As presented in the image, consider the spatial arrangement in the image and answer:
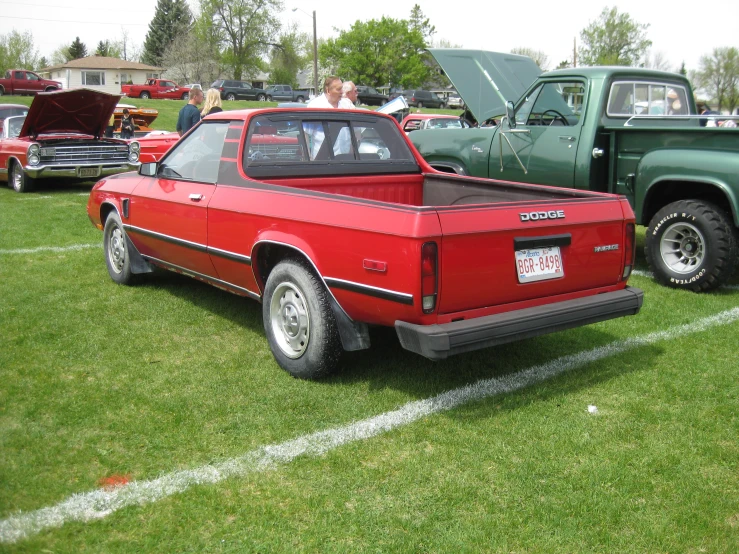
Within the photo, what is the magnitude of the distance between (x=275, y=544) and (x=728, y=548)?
171 centimetres

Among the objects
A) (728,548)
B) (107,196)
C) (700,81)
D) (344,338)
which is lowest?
(728,548)

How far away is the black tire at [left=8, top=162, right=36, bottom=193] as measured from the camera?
12.4m

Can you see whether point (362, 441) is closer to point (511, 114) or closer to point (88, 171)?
point (511, 114)

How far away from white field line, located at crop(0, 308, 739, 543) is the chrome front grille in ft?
33.7

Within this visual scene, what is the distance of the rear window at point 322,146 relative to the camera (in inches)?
195

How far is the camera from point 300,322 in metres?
4.31

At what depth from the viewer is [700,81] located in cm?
5662

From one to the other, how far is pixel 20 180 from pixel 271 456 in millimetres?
11015

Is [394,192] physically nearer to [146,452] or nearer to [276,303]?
[276,303]

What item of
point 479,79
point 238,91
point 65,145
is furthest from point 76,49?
point 479,79

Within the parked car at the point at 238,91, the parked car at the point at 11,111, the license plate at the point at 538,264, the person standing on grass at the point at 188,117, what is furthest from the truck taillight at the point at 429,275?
the parked car at the point at 238,91

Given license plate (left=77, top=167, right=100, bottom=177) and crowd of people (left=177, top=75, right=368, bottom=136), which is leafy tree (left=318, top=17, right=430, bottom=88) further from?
crowd of people (left=177, top=75, right=368, bottom=136)

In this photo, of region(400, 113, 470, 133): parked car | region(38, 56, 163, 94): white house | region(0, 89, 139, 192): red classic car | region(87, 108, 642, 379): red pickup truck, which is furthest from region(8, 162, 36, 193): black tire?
region(38, 56, 163, 94): white house

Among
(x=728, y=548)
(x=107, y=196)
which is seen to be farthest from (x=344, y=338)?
(x=107, y=196)
